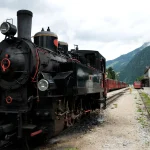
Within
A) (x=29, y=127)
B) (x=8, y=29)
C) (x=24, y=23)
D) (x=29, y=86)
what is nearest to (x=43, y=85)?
(x=29, y=86)

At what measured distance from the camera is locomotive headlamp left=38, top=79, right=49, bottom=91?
5600 millimetres

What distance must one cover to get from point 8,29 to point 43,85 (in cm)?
168

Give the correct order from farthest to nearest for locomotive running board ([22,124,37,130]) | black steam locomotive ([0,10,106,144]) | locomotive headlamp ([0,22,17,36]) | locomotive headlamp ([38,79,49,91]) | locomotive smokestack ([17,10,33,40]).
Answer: locomotive smokestack ([17,10,33,40]) < locomotive headlamp ([0,22,17,36]) < black steam locomotive ([0,10,106,144]) < locomotive headlamp ([38,79,49,91]) < locomotive running board ([22,124,37,130])

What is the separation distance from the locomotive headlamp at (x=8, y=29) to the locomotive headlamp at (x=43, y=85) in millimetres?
1530

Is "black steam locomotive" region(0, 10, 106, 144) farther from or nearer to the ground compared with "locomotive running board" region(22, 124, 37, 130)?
farther from the ground

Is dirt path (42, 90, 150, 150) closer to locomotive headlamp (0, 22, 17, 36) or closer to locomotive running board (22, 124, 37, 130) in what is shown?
locomotive running board (22, 124, 37, 130)

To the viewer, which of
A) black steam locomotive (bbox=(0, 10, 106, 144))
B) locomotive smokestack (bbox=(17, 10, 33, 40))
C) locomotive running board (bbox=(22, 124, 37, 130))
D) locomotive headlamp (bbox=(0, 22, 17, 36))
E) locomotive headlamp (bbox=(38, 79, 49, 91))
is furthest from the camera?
locomotive smokestack (bbox=(17, 10, 33, 40))

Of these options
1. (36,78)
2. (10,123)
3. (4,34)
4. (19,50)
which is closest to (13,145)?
(10,123)

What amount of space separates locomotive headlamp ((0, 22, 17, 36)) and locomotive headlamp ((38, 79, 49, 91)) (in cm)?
153

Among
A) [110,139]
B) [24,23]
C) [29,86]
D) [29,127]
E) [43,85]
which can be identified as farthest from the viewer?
[110,139]

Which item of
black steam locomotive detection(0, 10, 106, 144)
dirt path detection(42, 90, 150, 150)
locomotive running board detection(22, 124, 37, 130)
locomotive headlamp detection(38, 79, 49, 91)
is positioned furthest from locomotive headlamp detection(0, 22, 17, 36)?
dirt path detection(42, 90, 150, 150)

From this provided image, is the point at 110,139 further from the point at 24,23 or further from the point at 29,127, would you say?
the point at 24,23

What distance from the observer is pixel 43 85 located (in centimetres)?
563

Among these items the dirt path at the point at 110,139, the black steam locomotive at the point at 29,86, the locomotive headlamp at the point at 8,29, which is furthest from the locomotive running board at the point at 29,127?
the locomotive headlamp at the point at 8,29
